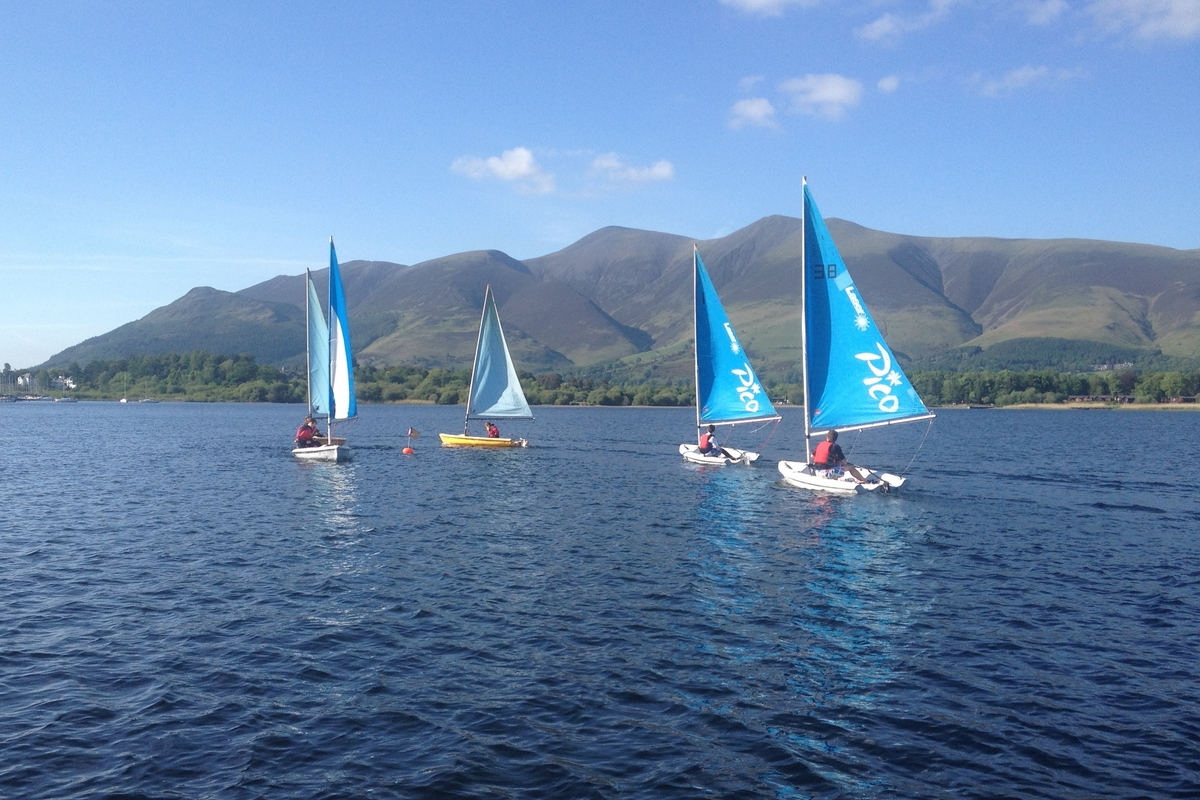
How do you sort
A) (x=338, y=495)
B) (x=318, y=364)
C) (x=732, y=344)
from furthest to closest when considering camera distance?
A: (x=318, y=364) → (x=732, y=344) → (x=338, y=495)

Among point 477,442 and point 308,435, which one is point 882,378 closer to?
point 477,442

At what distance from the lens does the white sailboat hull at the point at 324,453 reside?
6203 cm

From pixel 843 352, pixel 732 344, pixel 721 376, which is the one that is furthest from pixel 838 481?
pixel 732 344

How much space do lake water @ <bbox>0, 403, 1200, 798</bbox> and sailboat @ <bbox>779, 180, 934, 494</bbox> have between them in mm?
4190

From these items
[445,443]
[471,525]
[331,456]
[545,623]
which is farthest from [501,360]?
[545,623]

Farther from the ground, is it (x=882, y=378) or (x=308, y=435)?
(x=882, y=378)

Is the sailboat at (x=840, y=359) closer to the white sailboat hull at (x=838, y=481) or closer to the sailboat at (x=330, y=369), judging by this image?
the white sailboat hull at (x=838, y=481)

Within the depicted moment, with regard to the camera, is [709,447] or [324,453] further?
[324,453]

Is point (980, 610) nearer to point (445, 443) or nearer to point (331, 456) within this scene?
point (331, 456)

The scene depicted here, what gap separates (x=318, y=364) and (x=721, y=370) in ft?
94.8

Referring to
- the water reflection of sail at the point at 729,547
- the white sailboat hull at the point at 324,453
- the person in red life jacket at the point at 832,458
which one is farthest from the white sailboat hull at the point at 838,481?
the white sailboat hull at the point at 324,453

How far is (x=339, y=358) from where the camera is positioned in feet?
211

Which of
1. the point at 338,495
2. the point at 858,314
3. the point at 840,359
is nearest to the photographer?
the point at 858,314

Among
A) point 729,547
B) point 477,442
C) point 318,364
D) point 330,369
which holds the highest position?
point 318,364
